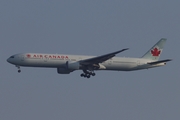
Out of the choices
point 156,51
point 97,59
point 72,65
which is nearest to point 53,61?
point 72,65

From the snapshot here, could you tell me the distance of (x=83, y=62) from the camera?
89.2 m

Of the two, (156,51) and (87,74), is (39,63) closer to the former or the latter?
(87,74)

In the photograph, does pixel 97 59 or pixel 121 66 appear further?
pixel 121 66

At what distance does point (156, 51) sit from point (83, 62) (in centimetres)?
1601

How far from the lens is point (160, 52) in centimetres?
9906

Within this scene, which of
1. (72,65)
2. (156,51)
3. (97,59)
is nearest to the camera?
(72,65)

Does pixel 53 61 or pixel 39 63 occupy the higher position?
pixel 53 61

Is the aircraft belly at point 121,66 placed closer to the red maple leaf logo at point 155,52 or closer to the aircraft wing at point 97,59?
the aircraft wing at point 97,59

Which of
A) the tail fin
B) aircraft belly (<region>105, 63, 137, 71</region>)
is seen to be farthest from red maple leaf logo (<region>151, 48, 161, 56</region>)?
→ aircraft belly (<region>105, 63, 137, 71</region>)

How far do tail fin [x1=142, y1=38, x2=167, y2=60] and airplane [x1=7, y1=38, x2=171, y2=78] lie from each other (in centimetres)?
89

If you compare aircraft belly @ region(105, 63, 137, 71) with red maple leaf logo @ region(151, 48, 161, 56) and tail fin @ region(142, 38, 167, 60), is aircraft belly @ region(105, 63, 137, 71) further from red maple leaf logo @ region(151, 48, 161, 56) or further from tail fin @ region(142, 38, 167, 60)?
red maple leaf logo @ region(151, 48, 161, 56)

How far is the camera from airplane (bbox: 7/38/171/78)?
286 ft

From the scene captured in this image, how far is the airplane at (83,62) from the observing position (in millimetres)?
87188

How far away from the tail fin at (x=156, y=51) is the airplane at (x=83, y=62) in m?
0.89
